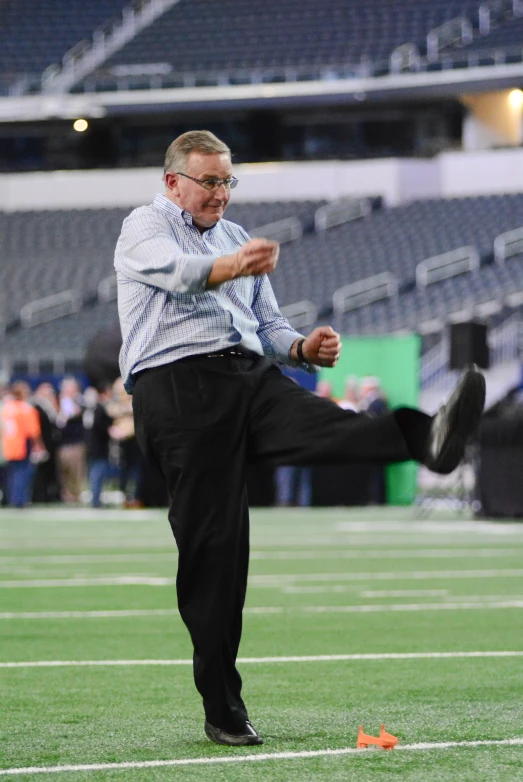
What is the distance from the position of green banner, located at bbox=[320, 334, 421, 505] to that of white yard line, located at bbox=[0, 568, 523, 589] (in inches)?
403

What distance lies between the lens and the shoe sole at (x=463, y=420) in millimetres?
4250

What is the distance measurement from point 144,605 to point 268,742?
4.75m

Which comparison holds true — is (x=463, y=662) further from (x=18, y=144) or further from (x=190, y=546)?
(x=18, y=144)

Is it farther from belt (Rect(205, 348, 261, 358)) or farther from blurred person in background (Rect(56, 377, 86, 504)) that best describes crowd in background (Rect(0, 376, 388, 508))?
belt (Rect(205, 348, 261, 358))

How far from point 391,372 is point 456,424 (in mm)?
18100

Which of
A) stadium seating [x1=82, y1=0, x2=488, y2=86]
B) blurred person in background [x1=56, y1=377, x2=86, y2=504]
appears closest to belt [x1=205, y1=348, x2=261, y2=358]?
blurred person in background [x1=56, y1=377, x2=86, y2=504]

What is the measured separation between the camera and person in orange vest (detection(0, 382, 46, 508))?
22297 mm

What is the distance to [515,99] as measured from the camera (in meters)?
39.5

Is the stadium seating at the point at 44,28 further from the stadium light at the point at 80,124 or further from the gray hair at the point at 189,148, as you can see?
the gray hair at the point at 189,148

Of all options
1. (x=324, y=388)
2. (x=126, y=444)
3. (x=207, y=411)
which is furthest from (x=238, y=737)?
(x=126, y=444)

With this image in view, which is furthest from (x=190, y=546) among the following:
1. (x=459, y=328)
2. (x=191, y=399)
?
(x=459, y=328)

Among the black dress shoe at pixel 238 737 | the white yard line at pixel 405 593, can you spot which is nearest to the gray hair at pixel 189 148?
the black dress shoe at pixel 238 737

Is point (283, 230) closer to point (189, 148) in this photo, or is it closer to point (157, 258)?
point (189, 148)

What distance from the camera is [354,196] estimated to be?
127 ft
